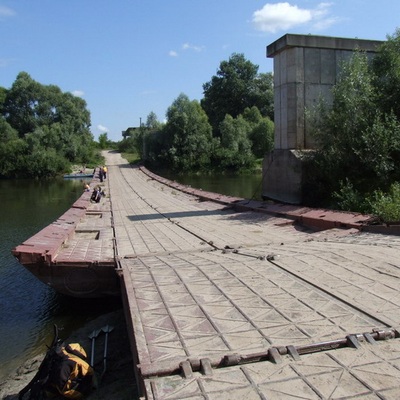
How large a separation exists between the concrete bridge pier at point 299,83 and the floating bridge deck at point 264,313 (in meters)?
5.12

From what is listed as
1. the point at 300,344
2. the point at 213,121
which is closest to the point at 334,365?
the point at 300,344

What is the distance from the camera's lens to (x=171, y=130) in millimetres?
48469

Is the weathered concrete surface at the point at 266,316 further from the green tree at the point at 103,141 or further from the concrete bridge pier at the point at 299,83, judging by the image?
the green tree at the point at 103,141

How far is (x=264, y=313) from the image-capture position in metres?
4.21

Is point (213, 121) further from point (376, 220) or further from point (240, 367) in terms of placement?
point (240, 367)

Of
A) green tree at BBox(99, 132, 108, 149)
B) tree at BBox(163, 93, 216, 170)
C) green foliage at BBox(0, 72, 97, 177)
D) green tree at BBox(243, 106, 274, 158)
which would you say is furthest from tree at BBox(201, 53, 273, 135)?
green tree at BBox(99, 132, 108, 149)

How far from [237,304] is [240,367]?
1.20 m

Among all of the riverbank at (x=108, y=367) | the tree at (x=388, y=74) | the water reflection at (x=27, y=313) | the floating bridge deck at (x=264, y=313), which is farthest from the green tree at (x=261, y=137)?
the riverbank at (x=108, y=367)

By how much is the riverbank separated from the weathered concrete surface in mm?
728

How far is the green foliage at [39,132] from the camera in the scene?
48.3m

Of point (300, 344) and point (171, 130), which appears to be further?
point (171, 130)

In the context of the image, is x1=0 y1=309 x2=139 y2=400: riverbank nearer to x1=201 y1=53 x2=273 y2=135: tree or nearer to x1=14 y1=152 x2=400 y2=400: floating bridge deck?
x1=14 y1=152 x2=400 y2=400: floating bridge deck

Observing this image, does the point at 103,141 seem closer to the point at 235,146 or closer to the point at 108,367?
the point at 235,146

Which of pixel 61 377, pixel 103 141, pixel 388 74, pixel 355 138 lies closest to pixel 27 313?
pixel 61 377
